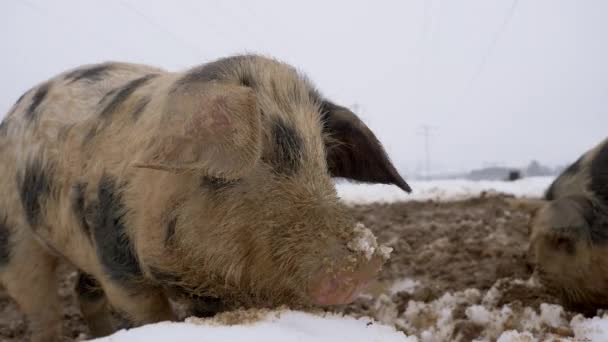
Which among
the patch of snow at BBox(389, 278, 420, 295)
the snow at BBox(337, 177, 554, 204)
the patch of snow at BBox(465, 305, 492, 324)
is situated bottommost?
the snow at BBox(337, 177, 554, 204)

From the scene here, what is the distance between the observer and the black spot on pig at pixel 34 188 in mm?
2842

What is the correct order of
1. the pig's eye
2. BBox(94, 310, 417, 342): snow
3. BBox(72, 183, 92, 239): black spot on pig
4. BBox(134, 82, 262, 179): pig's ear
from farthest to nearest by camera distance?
BBox(72, 183, 92, 239): black spot on pig < the pig's eye < BBox(134, 82, 262, 179): pig's ear < BBox(94, 310, 417, 342): snow

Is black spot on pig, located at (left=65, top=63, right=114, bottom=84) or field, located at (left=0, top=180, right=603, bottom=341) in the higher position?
black spot on pig, located at (left=65, top=63, right=114, bottom=84)

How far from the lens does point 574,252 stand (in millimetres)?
3336

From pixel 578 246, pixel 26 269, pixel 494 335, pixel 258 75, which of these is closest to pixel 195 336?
pixel 258 75

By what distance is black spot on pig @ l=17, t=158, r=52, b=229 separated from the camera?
9.32 ft

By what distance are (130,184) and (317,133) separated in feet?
2.87

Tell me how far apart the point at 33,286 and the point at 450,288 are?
118 inches

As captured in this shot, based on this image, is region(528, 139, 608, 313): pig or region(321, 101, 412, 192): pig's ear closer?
region(321, 101, 412, 192): pig's ear

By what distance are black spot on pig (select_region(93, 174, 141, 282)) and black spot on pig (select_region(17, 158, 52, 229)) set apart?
25.4 inches

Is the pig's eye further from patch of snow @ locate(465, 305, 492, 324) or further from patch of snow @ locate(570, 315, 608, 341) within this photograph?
patch of snow @ locate(465, 305, 492, 324)

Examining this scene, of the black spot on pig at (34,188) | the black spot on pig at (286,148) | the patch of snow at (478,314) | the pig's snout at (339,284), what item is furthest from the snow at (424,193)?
the pig's snout at (339,284)

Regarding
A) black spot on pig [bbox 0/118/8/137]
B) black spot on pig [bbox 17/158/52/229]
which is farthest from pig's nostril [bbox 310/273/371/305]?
black spot on pig [bbox 0/118/8/137]

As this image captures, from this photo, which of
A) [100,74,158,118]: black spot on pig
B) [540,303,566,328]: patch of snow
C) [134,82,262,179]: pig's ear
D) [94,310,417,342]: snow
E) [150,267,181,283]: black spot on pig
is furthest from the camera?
[540,303,566,328]: patch of snow
